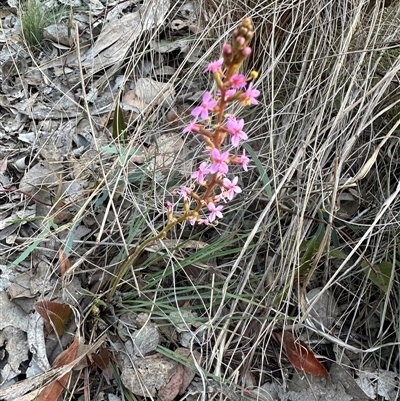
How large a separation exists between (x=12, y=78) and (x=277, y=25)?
106 cm

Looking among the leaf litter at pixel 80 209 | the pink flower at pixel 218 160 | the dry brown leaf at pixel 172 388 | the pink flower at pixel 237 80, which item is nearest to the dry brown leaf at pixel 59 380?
the leaf litter at pixel 80 209

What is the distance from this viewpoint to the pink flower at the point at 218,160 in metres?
1.00

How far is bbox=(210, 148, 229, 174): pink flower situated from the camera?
3.27 ft

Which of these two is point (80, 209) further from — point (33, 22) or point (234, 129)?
point (33, 22)

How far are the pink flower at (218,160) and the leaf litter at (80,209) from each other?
1.63 feet

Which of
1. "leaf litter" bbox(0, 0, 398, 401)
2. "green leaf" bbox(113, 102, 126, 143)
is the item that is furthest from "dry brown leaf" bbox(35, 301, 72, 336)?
"green leaf" bbox(113, 102, 126, 143)

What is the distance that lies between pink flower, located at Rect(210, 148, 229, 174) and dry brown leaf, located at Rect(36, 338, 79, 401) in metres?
0.65

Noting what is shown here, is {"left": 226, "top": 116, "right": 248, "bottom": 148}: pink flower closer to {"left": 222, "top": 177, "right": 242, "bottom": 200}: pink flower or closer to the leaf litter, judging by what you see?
{"left": 222, "top": 177, "right": 242, "bottom": 200}: pink flower

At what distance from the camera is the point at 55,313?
55.6 inches

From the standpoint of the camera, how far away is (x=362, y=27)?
1.74 meters

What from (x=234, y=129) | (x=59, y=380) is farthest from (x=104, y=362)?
(x=234, y=129)

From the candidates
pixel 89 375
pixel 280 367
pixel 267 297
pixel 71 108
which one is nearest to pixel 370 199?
pixel 267 297

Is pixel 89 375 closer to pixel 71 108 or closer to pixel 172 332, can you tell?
pixel 172 332

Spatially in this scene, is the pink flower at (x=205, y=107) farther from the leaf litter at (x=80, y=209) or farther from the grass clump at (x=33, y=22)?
the grass clump at (x=33, y=22)
